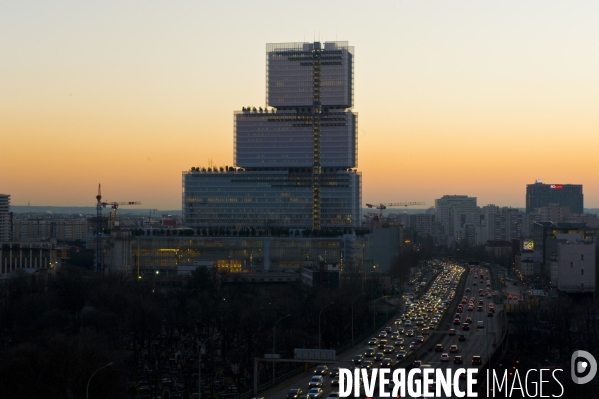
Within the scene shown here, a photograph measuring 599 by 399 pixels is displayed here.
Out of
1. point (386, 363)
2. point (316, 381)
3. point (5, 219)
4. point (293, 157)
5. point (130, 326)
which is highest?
point (293, 157)

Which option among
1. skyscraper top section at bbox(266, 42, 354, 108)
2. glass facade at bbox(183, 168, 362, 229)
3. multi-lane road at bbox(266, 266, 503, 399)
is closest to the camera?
multi-lane road at bbox(266, 266, 503, 399)

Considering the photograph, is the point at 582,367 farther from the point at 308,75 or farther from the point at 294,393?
the point at 308,75

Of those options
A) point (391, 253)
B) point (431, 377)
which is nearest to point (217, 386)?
point (431, 377)

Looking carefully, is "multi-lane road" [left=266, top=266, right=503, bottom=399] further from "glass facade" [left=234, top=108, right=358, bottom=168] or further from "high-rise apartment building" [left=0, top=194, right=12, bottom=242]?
"high-rise apartment building" [left=0, top=194, right=12, bottom=242]

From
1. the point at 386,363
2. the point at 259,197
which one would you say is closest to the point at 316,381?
the point at 386,363

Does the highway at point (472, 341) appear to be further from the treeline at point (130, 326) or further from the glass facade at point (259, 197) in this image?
the glass facade at point (259, 197)

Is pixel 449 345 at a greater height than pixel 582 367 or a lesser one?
lesser

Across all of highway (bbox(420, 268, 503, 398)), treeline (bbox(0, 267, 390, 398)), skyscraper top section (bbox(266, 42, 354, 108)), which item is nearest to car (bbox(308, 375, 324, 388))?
highway (bbox(420, 268, 503, 398))
